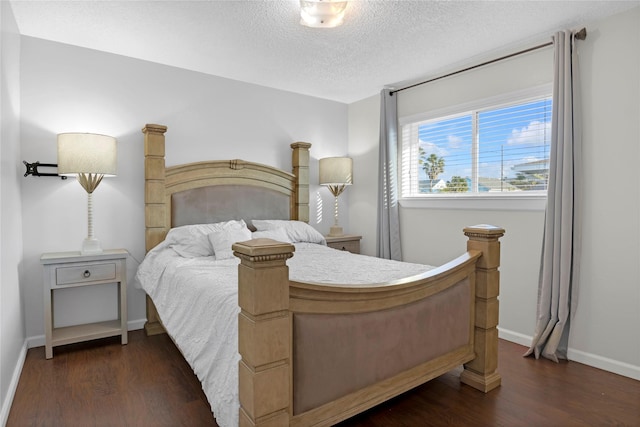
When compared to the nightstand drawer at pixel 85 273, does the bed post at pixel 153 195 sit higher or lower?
higher

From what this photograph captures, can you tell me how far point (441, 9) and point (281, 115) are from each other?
213 centimetres

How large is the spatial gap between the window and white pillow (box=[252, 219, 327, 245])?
3.67ft

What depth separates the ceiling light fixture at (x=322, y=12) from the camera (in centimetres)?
234

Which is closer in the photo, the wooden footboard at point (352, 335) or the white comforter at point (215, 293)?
the wooden footboard at point (352, 335)

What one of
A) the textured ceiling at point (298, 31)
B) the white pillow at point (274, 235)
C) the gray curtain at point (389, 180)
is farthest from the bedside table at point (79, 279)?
the gray curtain at point (389, 180)

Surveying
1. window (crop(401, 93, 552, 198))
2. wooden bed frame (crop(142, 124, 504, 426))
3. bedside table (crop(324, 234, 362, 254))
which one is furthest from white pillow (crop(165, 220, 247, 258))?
window (crop(401, 93, 552, 198))

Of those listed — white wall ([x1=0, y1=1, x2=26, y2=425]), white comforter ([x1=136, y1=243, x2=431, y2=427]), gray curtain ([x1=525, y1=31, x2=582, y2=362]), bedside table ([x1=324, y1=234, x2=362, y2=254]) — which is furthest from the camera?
bedside table ([x1=324, y1=234, x2=362, y2=254])

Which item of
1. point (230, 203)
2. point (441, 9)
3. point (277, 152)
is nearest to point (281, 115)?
point (277, 152)

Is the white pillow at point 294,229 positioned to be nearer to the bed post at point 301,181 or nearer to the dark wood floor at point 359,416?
the bed post at point 301,181

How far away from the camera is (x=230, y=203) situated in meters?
3.72

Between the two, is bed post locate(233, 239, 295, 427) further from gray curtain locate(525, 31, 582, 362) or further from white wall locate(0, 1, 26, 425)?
gray curtain locate(525, 31, 582, 362)

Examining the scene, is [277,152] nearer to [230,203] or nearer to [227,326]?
[230,203]

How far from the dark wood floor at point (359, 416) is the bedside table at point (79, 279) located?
16cm

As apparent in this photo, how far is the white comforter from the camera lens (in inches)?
63.9
